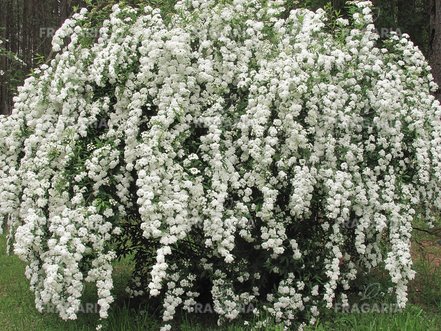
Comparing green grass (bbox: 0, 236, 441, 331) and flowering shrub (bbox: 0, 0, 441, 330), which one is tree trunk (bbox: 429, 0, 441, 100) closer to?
green grass (bbox: 0, 236, 441, 331)

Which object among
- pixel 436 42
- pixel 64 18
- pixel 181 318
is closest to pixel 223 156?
pixel 181 318

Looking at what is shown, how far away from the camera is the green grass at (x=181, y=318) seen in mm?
4927

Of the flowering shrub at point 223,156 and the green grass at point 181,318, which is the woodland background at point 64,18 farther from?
the green grass at point 181,318


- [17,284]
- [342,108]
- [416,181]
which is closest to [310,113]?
[342,108]

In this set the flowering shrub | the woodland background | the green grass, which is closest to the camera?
the flowering shrub

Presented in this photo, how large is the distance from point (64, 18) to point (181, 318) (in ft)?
31.5

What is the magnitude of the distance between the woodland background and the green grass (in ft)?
8.01

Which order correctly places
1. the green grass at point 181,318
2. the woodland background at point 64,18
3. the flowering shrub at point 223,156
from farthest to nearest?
the woodland background at point 64,18
the green grass at point 181,318
the flowering shrub at point 223,156

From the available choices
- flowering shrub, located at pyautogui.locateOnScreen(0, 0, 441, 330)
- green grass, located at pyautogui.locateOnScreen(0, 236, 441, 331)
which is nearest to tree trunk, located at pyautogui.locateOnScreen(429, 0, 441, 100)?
green grass, located at pyautogui.locateOnScreen(0, 236, 441, 331)

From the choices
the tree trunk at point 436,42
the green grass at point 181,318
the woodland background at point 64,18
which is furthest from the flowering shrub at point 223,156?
the tree trunk at point 436,42

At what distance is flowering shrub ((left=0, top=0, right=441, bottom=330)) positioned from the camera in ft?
15.1

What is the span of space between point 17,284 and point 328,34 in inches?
184

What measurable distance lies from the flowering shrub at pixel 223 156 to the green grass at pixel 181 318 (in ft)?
0.75

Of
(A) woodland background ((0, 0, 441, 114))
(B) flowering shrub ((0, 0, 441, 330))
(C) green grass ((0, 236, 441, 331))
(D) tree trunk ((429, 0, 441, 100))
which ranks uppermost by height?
(A) woodland background ((0, 0, 441, 114))
